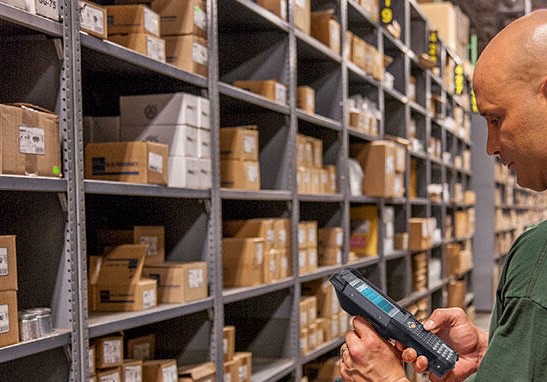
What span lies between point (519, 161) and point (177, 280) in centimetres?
173

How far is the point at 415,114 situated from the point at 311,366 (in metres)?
3.50

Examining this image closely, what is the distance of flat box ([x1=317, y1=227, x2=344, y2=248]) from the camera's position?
468 centimetres

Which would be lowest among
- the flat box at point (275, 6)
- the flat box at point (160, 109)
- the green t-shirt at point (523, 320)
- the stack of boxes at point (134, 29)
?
the green t-shirt at point (523, 320)

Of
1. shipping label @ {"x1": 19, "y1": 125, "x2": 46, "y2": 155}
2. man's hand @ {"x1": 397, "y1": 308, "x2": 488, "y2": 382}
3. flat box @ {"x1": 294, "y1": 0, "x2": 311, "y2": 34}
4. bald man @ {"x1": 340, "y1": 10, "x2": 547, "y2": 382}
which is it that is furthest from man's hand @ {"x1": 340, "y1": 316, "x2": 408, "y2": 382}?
flat box @ {"x1": 294, "y1": 0, "x2": 311, "y2": 34}

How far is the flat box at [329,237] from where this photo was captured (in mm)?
4680

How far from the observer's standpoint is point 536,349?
4.03 ft

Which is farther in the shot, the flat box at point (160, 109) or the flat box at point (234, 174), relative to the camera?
the flat box at point (234, 174)

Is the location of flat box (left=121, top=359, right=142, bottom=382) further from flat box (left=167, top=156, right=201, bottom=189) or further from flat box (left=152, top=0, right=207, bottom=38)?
flat box (left=152, top=0, right=207, bottom=38)

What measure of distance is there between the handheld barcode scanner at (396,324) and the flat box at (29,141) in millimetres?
904

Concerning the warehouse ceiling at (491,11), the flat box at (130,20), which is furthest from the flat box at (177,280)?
the warehouse ceiling at (491,11)

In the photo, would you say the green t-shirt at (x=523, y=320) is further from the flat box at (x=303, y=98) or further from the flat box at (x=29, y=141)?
the flat box at (x=303, y=98)

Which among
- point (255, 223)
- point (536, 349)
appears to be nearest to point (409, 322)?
point (536, 349)

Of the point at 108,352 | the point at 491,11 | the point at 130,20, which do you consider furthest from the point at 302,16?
the point at 491,11

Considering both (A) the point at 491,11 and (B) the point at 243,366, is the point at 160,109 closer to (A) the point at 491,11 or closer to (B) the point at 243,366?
(B) the point at 243,366
